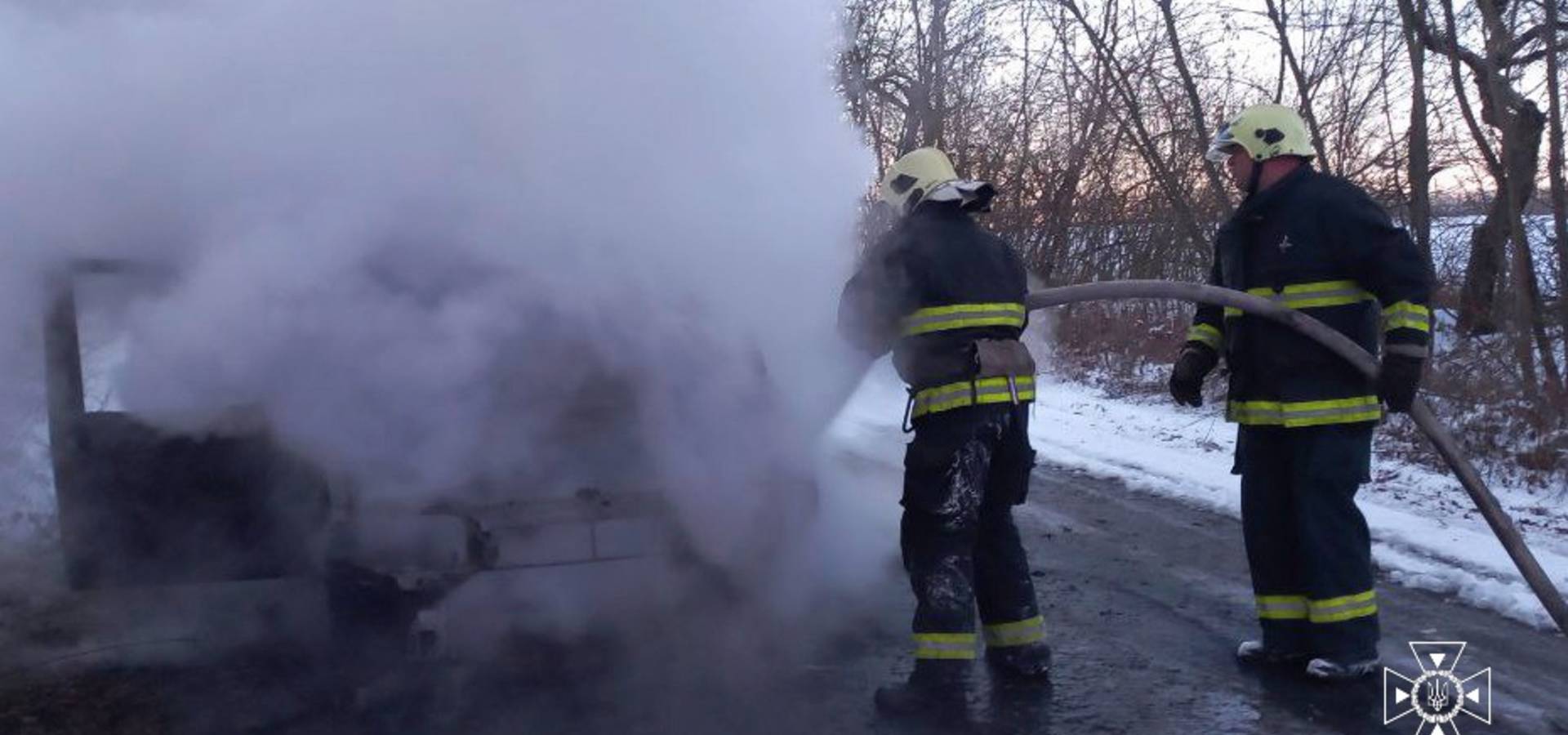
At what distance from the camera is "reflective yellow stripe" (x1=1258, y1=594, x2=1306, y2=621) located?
451cm

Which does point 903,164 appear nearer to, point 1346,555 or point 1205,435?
point 1346,555

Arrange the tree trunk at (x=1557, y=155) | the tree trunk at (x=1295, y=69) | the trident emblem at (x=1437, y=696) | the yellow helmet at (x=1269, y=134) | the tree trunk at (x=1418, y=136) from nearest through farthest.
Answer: the trident emblem at (x=1437, y=696) < the yellow helmet at (x=1269, y=134) < the tree trunk at (x=1557, y=155) < the tree trunk at (x=1418, y=136) < the tree trunk at (x=1295, y=69)

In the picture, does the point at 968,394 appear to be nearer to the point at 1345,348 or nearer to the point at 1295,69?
the point at 1345,348

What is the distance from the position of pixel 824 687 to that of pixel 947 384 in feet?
3.42

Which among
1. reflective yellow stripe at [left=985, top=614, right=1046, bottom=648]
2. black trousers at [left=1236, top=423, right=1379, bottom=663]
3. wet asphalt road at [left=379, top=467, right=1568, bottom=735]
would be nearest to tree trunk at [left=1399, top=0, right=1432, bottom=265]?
wet asphalt road at [left=379, top=467, right=1568, bottom=735]

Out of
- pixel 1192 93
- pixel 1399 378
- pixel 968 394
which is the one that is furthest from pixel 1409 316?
pixel 1192 93

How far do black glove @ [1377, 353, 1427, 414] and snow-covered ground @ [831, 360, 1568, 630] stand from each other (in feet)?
4.16

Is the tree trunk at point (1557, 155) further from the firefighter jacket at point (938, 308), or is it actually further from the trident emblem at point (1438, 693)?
the firefighter jacket at point (938, 308)

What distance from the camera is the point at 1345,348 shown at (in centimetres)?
433

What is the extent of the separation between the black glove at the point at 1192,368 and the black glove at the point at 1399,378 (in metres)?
0.76

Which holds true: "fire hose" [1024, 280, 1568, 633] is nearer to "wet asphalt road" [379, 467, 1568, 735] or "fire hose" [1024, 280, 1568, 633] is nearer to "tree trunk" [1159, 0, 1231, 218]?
"wet asphalt road" [379, 467, 1568, 735]

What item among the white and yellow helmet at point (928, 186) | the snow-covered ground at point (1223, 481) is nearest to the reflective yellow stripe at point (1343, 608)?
the snow-covered ground at point (1223, 481)

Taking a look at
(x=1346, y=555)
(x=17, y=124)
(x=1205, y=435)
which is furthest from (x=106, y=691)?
(x=1205, y=435)

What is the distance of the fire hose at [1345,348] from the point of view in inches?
171
